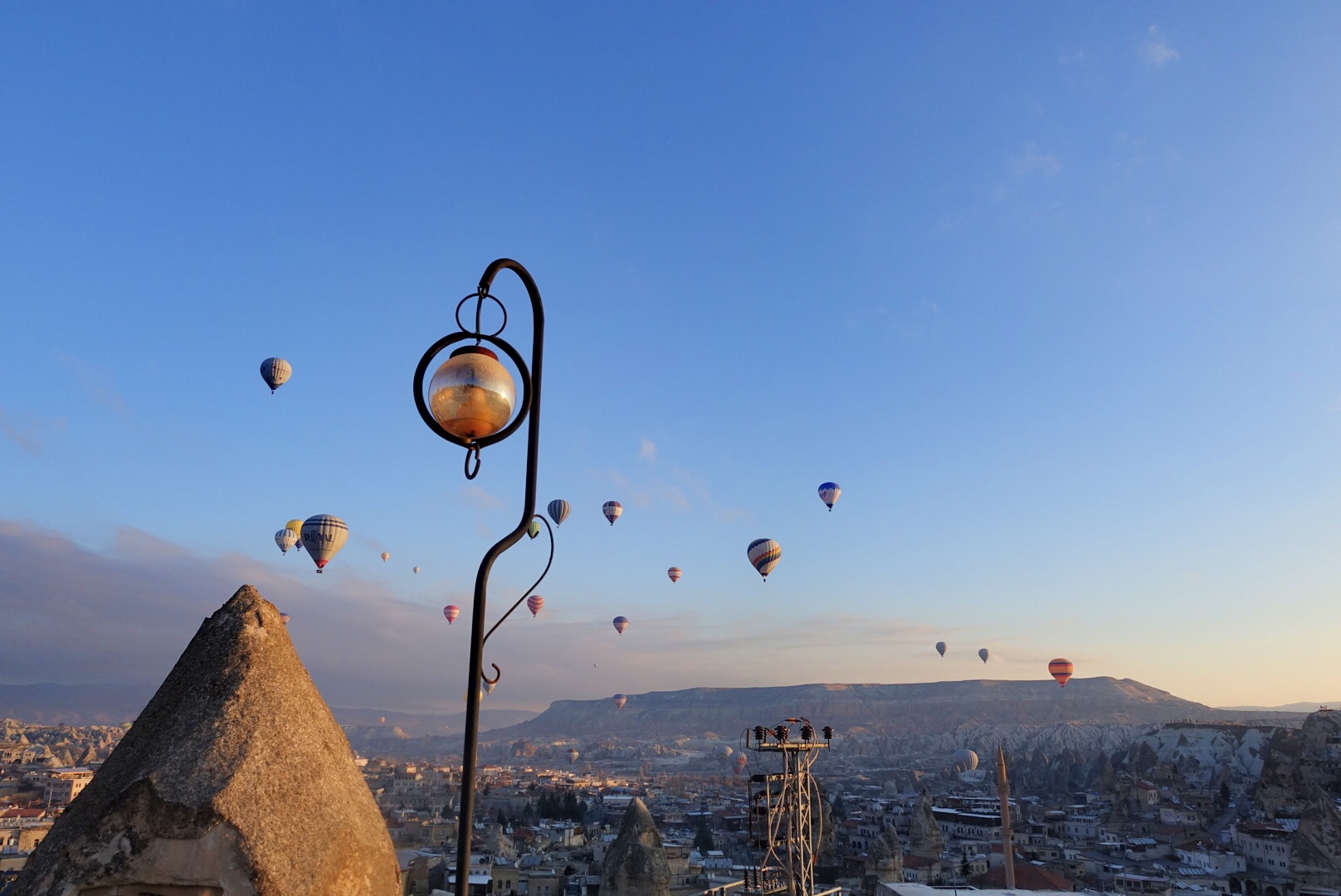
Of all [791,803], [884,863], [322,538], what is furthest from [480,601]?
[884,863]

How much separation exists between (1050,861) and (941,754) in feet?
382

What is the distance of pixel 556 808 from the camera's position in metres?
76.0

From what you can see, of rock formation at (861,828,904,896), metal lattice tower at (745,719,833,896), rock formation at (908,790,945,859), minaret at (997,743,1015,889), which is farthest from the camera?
rock formation at (908,790,945,859)

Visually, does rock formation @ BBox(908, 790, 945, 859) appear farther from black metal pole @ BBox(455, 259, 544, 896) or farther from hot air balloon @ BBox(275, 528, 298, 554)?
black metal pole @ BBox(455, 259, 544, 896)

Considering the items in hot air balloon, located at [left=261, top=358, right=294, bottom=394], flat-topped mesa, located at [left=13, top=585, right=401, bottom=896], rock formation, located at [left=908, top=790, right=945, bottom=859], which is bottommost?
rock formation, located at [left=908, top=790, right=945, bottom=859]

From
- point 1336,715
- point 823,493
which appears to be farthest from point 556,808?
point 1336,715

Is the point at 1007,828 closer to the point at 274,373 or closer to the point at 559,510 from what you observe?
the point at 559,510

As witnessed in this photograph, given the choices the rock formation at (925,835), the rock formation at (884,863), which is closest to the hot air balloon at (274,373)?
the rock formation at (884,863)

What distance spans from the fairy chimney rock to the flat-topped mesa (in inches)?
1203

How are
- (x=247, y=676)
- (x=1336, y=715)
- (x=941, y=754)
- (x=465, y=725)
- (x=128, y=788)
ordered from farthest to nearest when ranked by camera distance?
(x=941, y=754), (x=1336, y=715), (x=247, y=676), (x=128, y=788), (x=465, y=725)

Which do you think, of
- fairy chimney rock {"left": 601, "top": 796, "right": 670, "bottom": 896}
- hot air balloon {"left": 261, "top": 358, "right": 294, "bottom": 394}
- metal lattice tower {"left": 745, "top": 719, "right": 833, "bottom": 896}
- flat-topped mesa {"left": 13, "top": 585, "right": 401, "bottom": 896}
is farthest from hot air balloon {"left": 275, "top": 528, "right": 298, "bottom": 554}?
flat-topped mesa {"left": 13, "top": 585, "right": 401, "bottom": 896}

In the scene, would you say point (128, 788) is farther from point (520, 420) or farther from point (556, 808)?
point (556, 808)

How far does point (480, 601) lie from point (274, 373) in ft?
129

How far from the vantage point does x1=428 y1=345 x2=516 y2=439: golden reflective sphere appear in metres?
3.17
